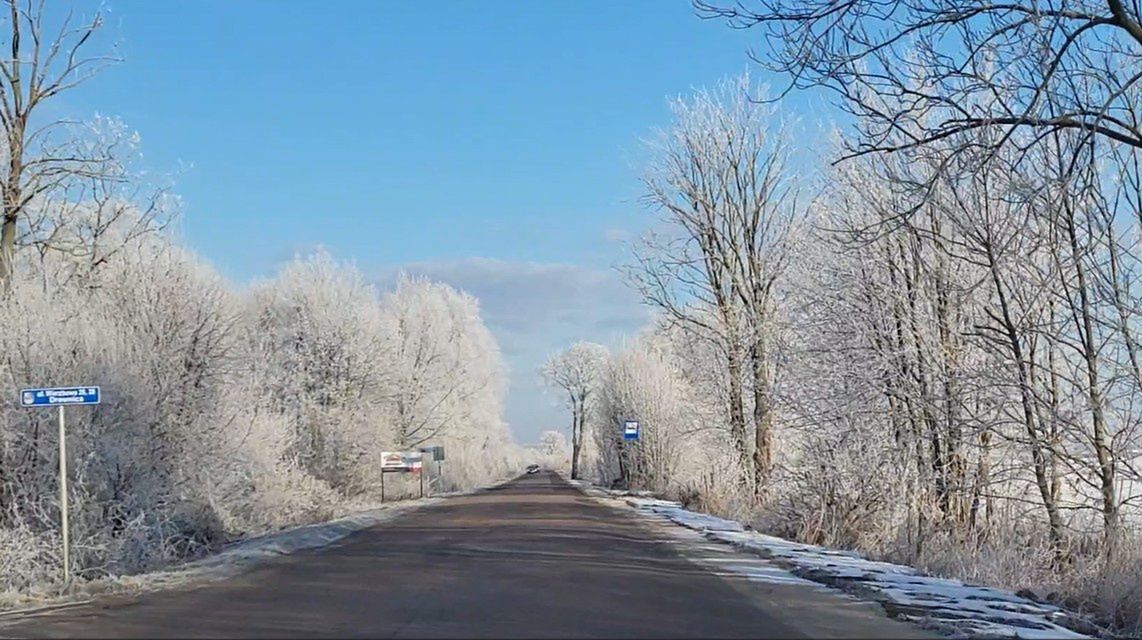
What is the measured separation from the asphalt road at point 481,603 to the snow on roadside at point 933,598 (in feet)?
1.79

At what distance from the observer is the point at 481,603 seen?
12672 millimetres

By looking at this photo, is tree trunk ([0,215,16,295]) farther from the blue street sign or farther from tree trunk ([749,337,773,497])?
tree trunk ([749,337,773,497])

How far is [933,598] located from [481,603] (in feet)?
17.9

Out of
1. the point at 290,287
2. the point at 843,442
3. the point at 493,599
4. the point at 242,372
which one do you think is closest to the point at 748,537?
the point at 843,442

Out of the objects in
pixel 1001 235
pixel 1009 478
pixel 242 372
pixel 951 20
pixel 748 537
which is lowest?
pixel 748 537

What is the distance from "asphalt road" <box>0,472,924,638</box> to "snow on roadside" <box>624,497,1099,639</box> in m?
0.54

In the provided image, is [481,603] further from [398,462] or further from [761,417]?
[398,462]

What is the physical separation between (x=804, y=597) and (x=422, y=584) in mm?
5131

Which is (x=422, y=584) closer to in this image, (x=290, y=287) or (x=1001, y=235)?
(x=1001, y=235)

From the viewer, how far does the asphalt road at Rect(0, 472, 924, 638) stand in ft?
35.3

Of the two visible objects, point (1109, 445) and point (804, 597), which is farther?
point (1109, 445)

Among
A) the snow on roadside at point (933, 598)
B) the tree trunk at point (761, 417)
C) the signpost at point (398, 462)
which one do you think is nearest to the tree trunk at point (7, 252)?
the snow on roadside at point (933, 598)

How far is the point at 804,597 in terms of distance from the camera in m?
13.4

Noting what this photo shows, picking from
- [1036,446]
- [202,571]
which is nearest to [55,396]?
[202,571]
